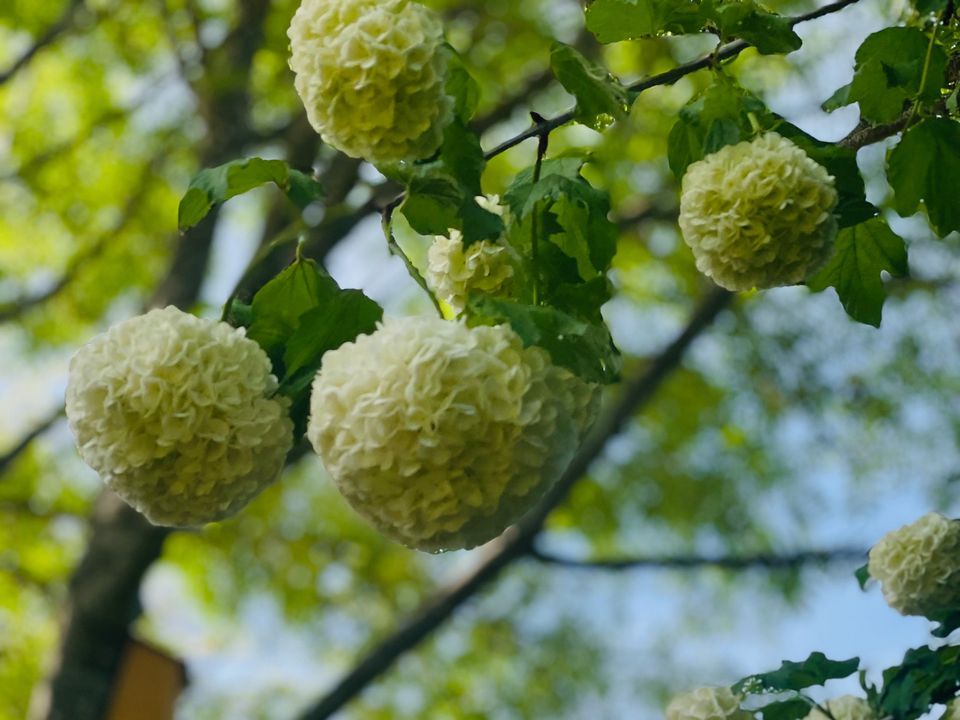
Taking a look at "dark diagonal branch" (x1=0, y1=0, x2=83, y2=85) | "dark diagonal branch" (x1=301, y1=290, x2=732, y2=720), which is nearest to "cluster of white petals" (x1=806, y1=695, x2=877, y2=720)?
"dark diagonal branch" (x1=301, y1=290, x2=732, y2=720)

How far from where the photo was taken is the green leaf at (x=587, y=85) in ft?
2.71

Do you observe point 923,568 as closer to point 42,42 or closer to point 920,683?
point 920,683

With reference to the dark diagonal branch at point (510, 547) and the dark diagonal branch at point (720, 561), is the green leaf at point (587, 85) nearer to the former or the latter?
the dark diagonal branch at point (510, 547)

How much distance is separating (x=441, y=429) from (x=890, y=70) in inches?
21.6

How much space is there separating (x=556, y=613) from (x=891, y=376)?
1.88 metres

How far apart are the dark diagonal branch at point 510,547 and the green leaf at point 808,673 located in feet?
7.29

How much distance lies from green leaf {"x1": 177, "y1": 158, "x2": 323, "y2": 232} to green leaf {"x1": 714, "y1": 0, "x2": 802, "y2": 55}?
0.35 metres

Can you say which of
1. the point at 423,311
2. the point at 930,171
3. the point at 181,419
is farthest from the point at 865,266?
the point at 423,311

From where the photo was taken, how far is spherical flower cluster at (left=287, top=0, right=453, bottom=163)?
0.72 metres

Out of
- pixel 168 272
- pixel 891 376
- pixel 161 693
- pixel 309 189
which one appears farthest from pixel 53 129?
pixel 309 189

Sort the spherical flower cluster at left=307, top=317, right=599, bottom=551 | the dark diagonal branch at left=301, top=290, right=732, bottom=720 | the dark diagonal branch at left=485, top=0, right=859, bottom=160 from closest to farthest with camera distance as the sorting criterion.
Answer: the spherical flower cluster at left=307, top=317, right=599, bottom=551
the dark diagonal branch at left=485, top=0, right=859, bottom=160
the dark diagonal branch at left=301, top=290, right=732, bottom=720

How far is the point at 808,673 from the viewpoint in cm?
109

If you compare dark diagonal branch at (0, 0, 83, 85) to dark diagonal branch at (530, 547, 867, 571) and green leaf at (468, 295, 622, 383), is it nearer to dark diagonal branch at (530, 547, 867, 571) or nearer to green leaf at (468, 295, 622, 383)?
dark diagonal branch at (530, 547, 867, 571)

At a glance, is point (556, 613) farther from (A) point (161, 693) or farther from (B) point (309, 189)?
(B) point (309, 189)
